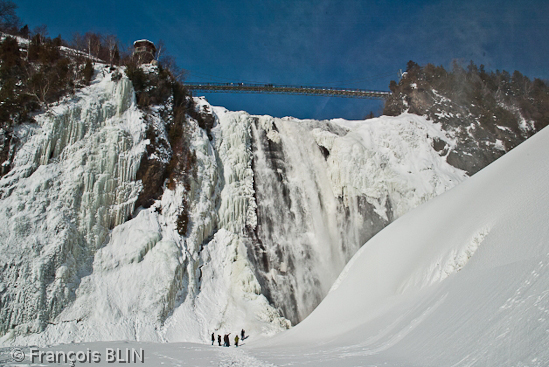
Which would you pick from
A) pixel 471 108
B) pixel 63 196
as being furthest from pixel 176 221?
pixel 471 108

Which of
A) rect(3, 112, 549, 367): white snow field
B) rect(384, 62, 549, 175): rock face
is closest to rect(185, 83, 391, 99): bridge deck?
rect(384, 62, 549, 175): rock face

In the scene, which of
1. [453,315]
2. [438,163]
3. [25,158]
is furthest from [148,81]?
[438,163]

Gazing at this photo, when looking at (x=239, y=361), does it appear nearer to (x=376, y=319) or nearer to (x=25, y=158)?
(x=376, y=319)

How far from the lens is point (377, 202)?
24.2 m

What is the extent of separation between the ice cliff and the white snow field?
17.3ft

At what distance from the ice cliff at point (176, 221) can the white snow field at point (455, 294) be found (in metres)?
5.27

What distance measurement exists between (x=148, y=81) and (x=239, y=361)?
1783 cm

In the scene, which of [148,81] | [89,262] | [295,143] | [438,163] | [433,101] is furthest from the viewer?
[433,101]

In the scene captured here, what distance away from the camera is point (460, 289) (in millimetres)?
6922

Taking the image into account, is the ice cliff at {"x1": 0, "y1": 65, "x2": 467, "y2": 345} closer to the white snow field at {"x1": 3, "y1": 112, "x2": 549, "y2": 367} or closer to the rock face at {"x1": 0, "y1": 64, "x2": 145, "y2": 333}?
the rock face at {"x1": 0, "y1": 64, "x2": 145, "y2": 333}

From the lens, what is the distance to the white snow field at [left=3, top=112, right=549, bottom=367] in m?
4.76

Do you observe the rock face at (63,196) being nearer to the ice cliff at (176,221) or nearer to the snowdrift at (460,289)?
the ice cliff at (176,221)

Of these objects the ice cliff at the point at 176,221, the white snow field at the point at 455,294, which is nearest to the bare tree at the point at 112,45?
the ice cliff at the point at 176,221

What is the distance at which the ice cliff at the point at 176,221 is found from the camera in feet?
47.8
